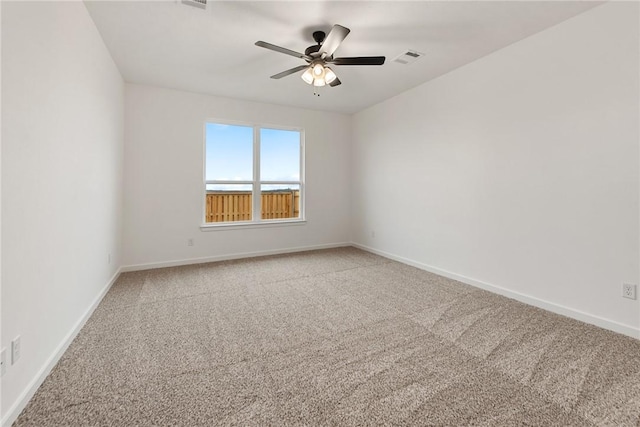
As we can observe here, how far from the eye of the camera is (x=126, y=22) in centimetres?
246

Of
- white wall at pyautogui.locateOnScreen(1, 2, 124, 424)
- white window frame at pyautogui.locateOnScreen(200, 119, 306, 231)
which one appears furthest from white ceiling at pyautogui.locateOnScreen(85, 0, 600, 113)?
white window frame at pyautogui.locateOnScreen(200, 119, 306, 231)

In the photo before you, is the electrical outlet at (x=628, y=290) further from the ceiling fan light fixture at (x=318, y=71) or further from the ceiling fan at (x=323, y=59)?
the ceiling fan light fixture at (x=318, y=71)

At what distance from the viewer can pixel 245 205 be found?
4832 millimetres

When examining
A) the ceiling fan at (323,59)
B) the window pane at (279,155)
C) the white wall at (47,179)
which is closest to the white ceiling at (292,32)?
the ceiling fan at (323,59)

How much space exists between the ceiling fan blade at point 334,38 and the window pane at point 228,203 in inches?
112

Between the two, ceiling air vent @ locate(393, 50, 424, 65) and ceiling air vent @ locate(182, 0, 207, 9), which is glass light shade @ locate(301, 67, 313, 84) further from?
ceiling air vent @ locate(393, 50, 424, 65)

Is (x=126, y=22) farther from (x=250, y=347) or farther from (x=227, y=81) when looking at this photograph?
(x=250, y=347)

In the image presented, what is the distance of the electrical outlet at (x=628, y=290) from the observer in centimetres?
215

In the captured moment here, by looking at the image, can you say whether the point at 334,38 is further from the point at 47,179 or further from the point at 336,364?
the point at 336,364

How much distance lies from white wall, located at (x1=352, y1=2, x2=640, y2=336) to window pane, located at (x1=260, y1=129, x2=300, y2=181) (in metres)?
2.06

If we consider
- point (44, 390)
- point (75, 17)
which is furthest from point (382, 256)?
point (75, 17)

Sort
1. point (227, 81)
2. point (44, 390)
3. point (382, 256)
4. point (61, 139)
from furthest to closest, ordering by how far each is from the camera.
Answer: point (382, 256), point (227, 81), point (61, 139), point (44, 390)

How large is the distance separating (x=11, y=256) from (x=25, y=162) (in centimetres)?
48

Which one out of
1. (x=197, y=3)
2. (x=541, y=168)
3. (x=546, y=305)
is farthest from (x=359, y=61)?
(x=546, y=305)
